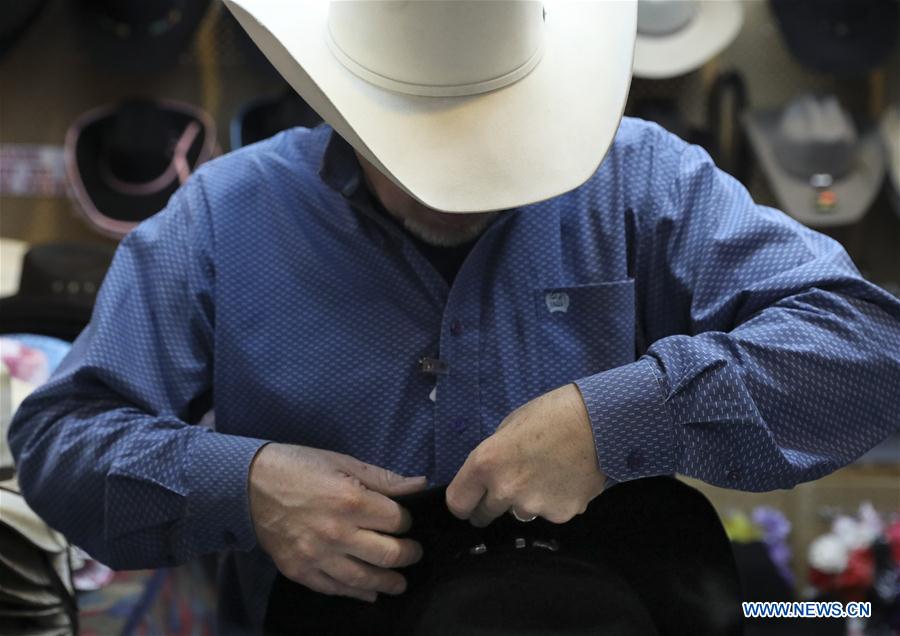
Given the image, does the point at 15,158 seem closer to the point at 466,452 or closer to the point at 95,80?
the point at 95,80

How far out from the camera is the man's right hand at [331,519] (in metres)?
1.00

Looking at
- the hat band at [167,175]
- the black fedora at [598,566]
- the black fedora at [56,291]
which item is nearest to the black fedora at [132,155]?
the hat band at [167,175]

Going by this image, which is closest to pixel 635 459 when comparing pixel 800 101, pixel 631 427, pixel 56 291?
pixel 631 427

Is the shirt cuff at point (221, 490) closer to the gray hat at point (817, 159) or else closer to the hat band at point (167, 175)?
the hat band at point (167, 175)

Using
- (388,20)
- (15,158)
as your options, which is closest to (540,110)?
(388,20)

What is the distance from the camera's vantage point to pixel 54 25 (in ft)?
9.16

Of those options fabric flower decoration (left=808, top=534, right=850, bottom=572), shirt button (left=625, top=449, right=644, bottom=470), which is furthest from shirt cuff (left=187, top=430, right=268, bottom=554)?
fabric flower decoration (left=808, top=534, right=850, bottom=572)

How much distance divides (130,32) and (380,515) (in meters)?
2.01

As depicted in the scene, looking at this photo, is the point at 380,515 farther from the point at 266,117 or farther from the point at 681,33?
the point at 681,33

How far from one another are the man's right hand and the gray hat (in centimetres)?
189

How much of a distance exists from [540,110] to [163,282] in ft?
1.34

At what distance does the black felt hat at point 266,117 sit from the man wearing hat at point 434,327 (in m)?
1.40

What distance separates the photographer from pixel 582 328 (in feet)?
3.85

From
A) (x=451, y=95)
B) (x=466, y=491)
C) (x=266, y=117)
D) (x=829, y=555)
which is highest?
(x=451, y=95)
